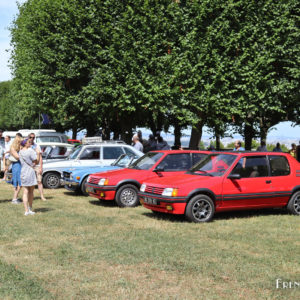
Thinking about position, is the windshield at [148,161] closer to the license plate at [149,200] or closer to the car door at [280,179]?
the license plate at [149,200]

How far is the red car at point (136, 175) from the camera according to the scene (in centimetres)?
1199

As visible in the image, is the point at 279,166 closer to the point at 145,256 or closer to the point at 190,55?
the point at 145,256

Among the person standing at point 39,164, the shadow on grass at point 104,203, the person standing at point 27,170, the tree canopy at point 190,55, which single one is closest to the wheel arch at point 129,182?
the shadow on grass at point 104,203

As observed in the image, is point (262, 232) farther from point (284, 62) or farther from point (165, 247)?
point (284, 62)

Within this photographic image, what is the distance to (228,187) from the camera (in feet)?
33.3

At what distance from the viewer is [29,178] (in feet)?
33.7

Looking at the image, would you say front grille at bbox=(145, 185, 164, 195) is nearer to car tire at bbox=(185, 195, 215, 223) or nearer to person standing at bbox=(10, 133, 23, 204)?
car tire at bbox=(185, 195, 215, 223)

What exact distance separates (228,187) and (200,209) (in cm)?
82

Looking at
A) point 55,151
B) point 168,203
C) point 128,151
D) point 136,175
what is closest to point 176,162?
point 136,175

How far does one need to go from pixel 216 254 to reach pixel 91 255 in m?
1.87

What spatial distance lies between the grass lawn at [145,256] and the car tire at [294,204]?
47 cm

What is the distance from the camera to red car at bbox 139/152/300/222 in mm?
9812

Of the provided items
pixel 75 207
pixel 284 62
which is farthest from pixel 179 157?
pixel 284 62

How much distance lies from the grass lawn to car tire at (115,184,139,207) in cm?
109
